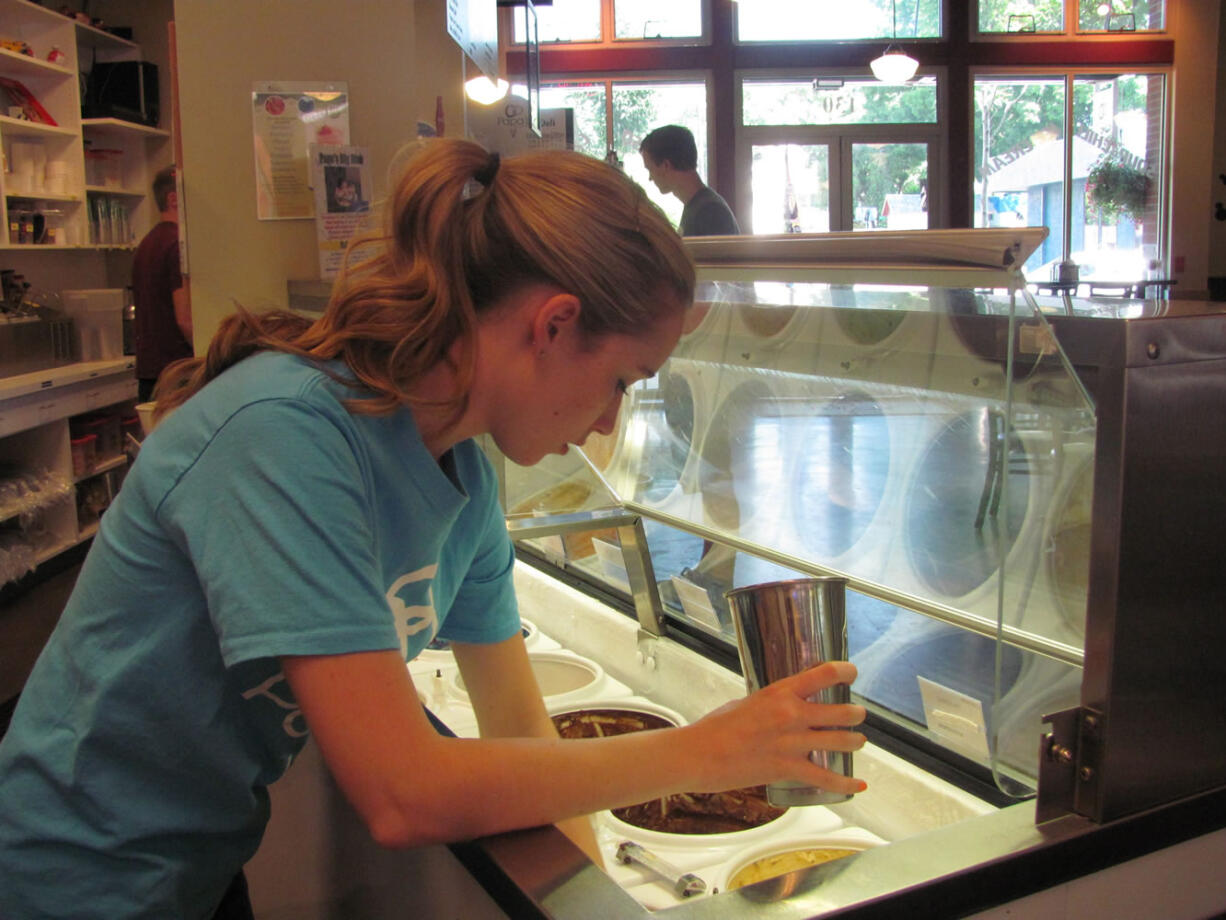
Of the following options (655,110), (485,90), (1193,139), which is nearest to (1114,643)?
(485,90)

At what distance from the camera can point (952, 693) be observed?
131 centimetres

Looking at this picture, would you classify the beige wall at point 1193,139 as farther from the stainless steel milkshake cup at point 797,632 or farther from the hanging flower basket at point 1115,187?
the stainless steel milkshake cup at point 797,632

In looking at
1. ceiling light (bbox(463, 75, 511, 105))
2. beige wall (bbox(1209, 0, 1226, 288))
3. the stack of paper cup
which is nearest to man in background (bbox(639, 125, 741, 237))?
ceiling light (bbox(463, 75, 511, 105))

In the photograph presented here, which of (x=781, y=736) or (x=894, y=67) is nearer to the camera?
(x=781, y=736)

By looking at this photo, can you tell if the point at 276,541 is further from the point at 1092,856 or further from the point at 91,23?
the point at 91,23

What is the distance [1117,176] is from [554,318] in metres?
13.4

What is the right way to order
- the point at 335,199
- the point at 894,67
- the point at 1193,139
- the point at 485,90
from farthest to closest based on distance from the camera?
1. the point at 1193,139
2. the point at 894,67
3. the point at 485,90
4. the point at 335,199

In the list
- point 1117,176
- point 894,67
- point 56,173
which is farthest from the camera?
point 1117,176

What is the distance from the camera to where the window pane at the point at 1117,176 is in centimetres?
1255

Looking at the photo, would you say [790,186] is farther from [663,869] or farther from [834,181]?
[663,869]

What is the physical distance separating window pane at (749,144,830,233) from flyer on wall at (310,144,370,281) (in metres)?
9.20

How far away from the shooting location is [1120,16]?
12.4 meters

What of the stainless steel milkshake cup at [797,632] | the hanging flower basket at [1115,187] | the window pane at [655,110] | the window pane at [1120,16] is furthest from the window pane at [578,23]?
the stainless steel milkshake cup at [797,632]

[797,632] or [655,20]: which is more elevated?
[655,20]
